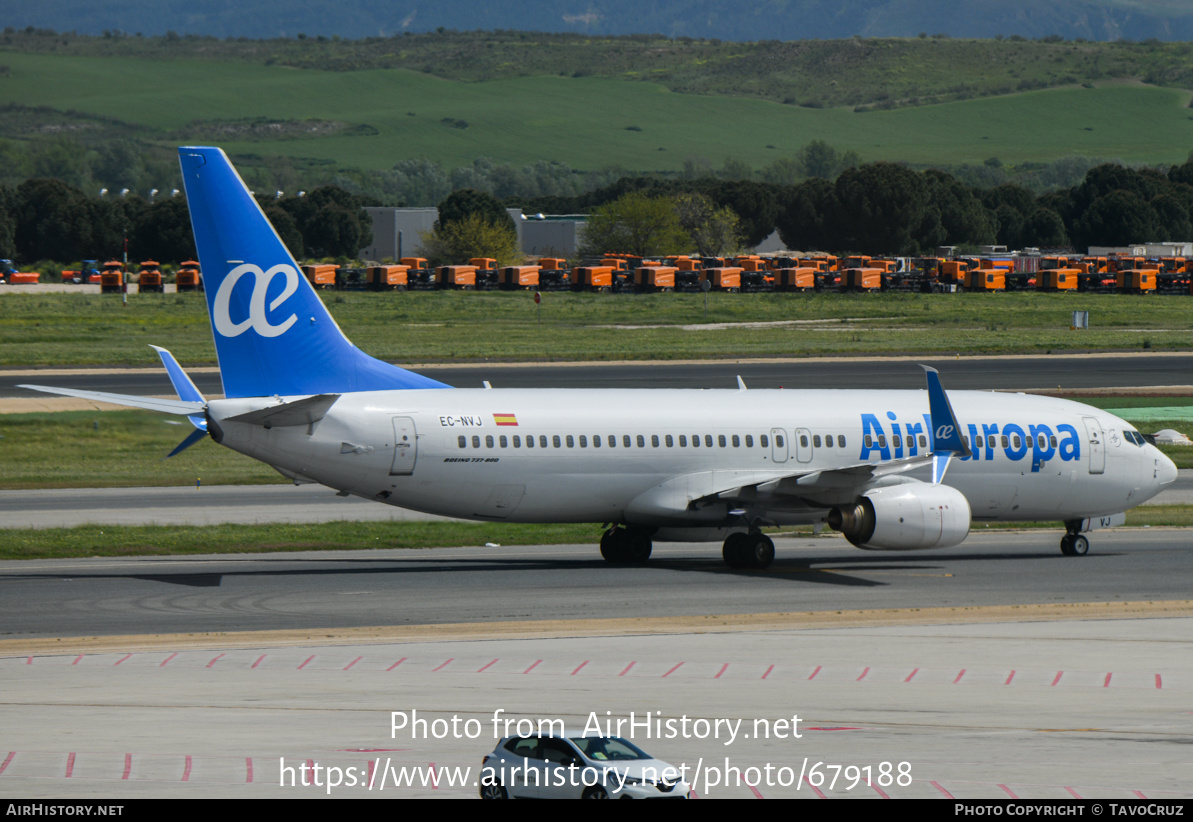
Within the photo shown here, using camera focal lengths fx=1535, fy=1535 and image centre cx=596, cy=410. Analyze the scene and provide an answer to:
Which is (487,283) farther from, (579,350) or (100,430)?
(100,430)

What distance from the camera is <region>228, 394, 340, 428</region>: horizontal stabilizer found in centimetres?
3117

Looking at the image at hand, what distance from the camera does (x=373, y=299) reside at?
5148 inches

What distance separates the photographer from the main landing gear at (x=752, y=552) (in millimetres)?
35125

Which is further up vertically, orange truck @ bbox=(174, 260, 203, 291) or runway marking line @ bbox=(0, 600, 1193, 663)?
orange truck @ bbox=(174, 260, 203, 291)

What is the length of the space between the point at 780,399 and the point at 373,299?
3821 inches

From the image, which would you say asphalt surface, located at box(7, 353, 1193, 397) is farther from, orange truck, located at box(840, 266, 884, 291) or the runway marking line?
orange truck, located at box(840, 266, 884, 291)

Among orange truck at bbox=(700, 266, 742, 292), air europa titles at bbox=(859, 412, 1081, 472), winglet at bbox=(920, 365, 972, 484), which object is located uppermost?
orange truck at bbox=(700, 266, 742, 292)

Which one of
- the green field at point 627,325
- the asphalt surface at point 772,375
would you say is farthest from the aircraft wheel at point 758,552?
the green field at point 627,325

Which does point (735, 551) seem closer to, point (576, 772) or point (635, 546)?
point (635, 546)

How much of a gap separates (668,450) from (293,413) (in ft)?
28.7

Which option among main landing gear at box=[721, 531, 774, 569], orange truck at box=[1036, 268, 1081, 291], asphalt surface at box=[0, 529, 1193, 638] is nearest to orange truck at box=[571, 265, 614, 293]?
orange truck at box=[1036, 268, 1081, 291]

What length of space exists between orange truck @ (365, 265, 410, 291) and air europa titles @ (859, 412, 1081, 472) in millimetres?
108675

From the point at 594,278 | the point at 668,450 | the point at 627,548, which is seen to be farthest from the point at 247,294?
the point at 594,278
